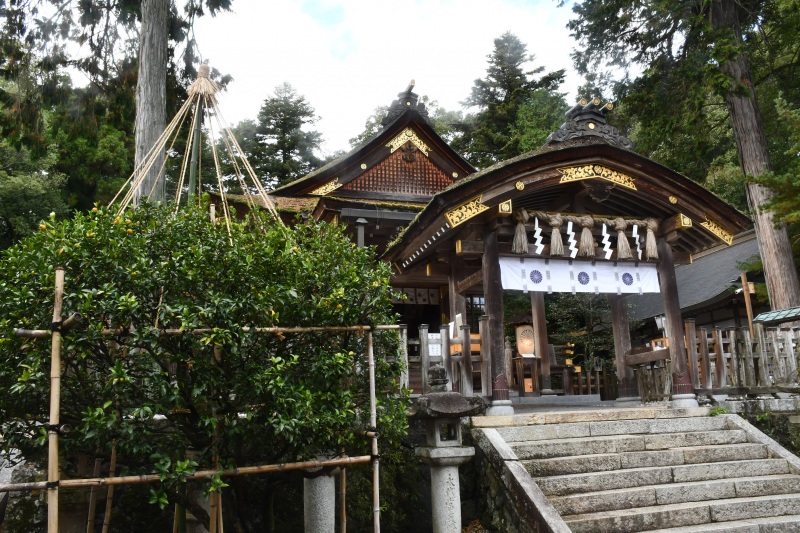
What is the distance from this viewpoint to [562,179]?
903 centimetres

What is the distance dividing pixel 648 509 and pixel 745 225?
5.69 metres

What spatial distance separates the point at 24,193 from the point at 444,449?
2076 cm

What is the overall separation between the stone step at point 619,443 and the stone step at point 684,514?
3.07ft

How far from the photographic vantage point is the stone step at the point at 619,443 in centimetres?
695

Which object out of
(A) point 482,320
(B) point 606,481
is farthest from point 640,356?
(B) point 606,481

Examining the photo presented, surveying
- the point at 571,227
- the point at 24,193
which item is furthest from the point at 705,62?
the point at 24,193

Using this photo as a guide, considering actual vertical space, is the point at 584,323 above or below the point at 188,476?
above

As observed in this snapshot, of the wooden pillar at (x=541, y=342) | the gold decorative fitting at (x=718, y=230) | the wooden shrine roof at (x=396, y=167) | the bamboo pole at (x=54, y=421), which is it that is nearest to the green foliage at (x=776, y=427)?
the gold decorative fitting at (x=718, y=230)

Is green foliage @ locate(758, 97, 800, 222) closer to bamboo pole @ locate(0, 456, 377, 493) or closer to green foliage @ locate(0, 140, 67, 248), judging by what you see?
bamboo pole @ locate(0, 456, 377, 493)

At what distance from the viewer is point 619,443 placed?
7.33 meters

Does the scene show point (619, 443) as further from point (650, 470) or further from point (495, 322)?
point (495, 322)

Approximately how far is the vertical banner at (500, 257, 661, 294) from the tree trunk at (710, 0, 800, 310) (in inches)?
167

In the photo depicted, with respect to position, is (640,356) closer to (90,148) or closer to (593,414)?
(593,414)

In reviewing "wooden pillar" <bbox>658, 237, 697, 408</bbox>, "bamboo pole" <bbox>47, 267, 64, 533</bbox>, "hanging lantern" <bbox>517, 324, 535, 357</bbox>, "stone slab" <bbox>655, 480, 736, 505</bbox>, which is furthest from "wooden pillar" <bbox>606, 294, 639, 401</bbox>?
"bamboo pole" <bbox>47, 267, 64, 533</bbox>
